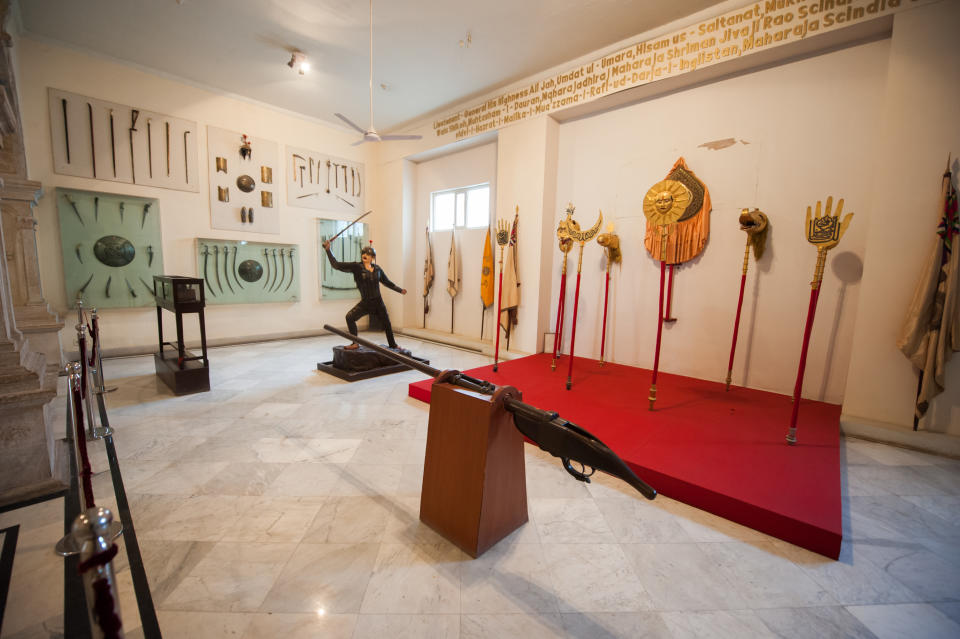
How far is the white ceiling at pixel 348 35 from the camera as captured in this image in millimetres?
3889

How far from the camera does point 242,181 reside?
239 inches

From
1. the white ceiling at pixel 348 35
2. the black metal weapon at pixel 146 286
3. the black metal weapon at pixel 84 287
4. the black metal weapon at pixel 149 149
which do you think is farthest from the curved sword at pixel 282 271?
the white ceiling at pixel 348 35

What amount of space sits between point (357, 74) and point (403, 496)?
5.65 metres

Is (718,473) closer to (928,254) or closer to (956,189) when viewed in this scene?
(928,254)

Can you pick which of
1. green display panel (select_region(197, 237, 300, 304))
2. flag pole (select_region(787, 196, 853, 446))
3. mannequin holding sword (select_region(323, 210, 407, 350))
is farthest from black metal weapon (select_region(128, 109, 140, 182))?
flag pole (select_region(787, 196, 853, 446))

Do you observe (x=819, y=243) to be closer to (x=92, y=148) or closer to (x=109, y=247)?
(x=109, y=247)

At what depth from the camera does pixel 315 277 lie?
23.4 ft

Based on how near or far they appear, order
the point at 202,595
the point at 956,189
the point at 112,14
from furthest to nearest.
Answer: the point at 112,14 < the point at 956,189 < the point at 202,595

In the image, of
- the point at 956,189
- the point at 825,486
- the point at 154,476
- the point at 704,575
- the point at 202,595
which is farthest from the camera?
the point at 956,189

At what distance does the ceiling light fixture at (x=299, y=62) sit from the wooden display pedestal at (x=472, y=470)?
5250 millimetres

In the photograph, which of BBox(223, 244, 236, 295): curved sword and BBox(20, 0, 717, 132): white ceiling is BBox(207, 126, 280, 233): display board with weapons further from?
BBox(20, 0, 717, 132): white ceiling

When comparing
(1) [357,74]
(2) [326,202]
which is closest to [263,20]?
(1) [357,74]

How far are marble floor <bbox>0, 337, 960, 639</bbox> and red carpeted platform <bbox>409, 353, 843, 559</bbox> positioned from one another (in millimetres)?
122

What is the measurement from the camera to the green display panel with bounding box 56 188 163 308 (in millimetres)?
4805
